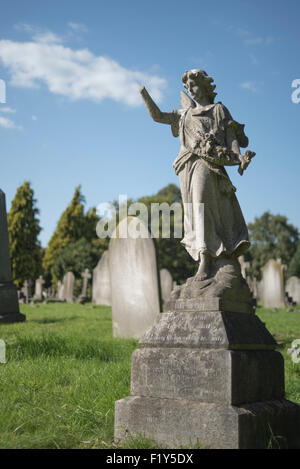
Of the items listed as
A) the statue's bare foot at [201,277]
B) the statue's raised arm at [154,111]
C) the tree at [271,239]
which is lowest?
the statue's bare foot at [201,277]

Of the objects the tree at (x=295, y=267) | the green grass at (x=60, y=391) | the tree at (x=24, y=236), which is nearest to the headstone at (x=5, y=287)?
the green grass at (x=60, y=391)

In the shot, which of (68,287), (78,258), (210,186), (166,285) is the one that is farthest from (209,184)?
(78,258)

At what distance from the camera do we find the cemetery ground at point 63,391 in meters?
3.43

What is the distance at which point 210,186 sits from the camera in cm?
398

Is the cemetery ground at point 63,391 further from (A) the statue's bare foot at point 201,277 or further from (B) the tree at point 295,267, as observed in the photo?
(B) the tree at point 295,267

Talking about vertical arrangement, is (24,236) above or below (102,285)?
above

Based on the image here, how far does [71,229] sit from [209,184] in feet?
143

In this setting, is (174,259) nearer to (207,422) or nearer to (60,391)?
(60,391)

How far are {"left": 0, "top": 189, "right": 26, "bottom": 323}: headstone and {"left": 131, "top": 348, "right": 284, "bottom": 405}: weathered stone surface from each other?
710 cm

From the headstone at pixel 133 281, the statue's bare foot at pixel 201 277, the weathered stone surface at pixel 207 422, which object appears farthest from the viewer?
the headstone at pixel 133 281

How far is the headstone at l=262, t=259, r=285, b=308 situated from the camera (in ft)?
64.2

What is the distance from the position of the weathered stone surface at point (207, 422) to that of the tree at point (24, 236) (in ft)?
114

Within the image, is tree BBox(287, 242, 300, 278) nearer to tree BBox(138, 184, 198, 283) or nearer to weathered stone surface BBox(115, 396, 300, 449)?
tree BBox(138, 184, 198, 283)

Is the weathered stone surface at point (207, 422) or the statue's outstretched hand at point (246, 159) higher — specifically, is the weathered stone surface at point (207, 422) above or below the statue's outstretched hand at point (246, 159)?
below
